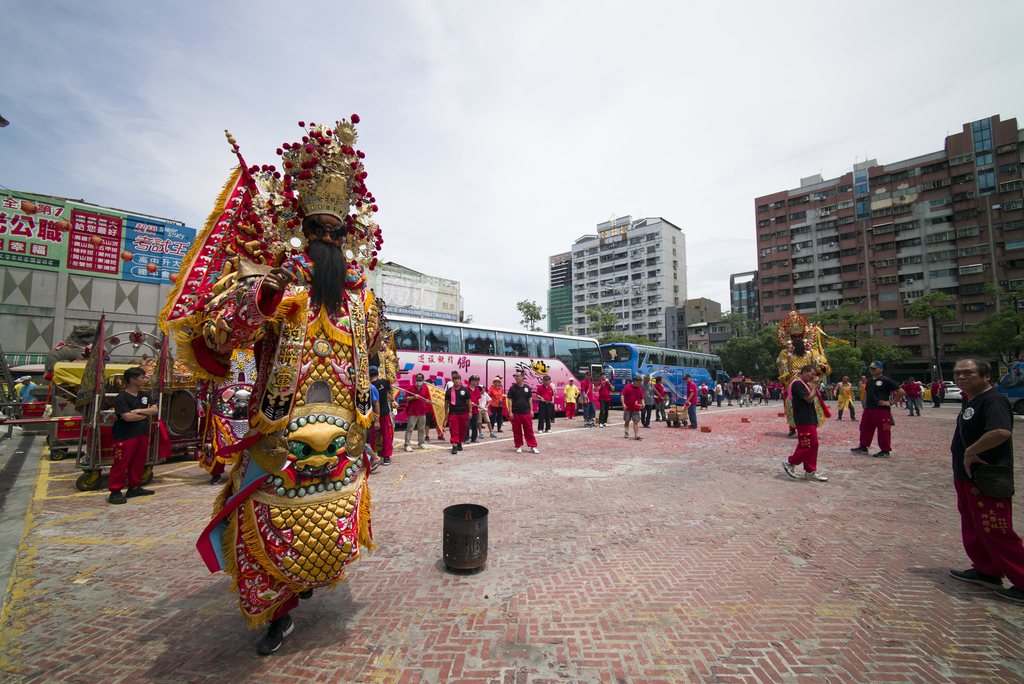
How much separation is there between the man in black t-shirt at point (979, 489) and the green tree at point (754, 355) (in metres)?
48.4

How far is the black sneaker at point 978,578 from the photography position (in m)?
3.59

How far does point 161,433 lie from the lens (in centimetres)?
787

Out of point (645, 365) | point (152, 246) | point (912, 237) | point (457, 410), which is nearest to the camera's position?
point (457, 410)

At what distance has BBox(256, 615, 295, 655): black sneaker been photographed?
2.65 meters

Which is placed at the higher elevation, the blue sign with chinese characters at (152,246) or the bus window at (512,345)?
the blue sign with chinese characters at (152,246)

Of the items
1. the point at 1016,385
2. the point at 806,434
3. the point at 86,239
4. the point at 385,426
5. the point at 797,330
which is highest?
the point at 86,239

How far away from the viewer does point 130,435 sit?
616cm

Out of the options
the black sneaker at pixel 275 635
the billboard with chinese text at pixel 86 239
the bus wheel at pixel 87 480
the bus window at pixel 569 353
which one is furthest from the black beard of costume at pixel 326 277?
the billboard with chinese text at pixel 86 239

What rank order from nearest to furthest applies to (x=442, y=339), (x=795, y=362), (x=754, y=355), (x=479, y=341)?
(x=795, y=362)
(x=442, y=339)
(x=479, y=341)
(x=754, y=355)

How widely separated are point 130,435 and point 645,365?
23039mm

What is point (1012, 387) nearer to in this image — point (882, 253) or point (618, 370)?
point (618, 370)

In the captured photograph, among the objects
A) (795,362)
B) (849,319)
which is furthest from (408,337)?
(849,319)

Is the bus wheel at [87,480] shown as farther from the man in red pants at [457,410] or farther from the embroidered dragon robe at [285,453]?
the embroidered dragon robe at [285,453]

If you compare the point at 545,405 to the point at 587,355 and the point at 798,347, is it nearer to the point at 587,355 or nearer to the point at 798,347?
the point at 587,355
